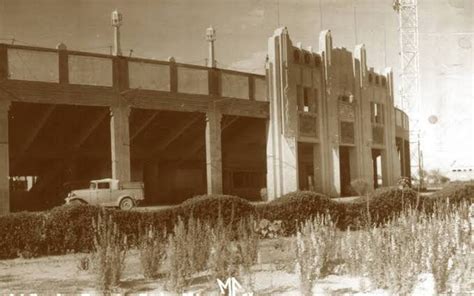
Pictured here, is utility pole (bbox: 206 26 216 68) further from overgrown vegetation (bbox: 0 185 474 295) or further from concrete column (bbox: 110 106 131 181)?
overgrown vegetation (bbox: 0 185 474 295)

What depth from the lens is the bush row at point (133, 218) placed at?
1236cm

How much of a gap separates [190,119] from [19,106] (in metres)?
8.52

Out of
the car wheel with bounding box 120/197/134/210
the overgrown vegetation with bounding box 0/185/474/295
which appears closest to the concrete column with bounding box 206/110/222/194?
the car wheel with bounding box 120/197/134/210

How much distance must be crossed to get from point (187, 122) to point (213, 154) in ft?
9.38

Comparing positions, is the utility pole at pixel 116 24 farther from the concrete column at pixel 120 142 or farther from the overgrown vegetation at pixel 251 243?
the overgrown vegetation at pixel 251 243

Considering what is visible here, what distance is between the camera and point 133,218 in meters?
13.1

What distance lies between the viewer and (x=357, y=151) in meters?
35.5

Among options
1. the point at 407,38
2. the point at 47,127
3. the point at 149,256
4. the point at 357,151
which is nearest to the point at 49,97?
the point at 47,127

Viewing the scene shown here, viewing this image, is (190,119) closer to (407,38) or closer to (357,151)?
(357,151)

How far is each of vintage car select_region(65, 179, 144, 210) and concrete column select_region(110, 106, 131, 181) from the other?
0.58 meters

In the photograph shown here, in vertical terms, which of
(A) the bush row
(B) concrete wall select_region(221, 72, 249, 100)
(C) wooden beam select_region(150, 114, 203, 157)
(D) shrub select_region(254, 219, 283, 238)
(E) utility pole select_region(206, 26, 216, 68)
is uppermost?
(E) utility pole select_region(206, 26, 216, 68)

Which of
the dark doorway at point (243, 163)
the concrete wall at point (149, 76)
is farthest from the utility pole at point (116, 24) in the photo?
the dark doorway at point (243, 163)

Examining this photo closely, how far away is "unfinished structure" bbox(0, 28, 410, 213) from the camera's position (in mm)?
23719

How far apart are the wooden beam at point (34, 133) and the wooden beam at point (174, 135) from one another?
22.4ft
